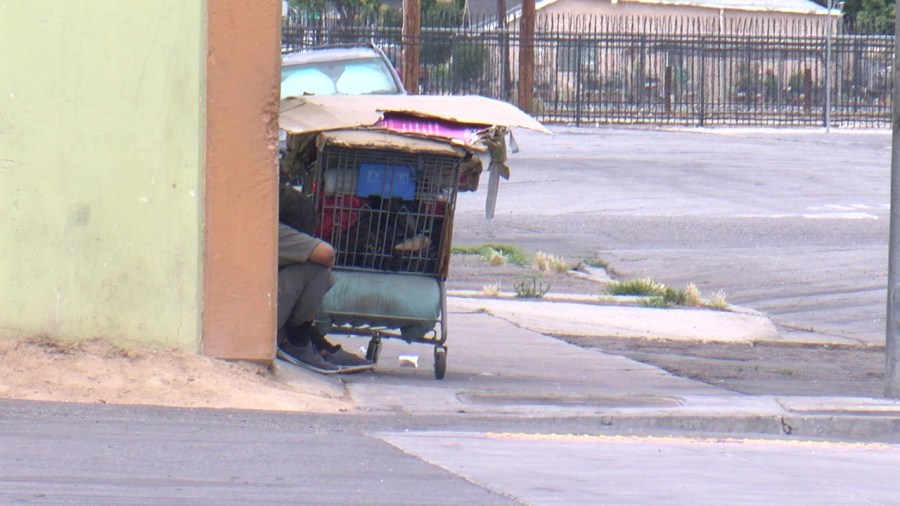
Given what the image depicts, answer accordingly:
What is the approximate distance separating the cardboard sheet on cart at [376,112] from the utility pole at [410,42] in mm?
19558


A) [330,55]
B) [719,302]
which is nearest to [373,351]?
[719,302]

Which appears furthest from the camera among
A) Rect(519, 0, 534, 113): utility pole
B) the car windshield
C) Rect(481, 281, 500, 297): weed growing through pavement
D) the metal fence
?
the metal fence

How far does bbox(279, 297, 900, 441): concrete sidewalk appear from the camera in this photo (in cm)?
745

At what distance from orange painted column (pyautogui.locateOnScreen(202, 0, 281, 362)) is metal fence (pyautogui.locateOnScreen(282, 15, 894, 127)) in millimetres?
22430

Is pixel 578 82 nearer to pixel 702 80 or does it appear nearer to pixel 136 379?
pixel 702 80

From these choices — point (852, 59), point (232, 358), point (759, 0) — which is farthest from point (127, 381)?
point (759, 0)

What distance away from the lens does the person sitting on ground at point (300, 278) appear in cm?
798

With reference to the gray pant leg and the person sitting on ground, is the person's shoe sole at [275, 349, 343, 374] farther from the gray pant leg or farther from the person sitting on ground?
the gray pant leg

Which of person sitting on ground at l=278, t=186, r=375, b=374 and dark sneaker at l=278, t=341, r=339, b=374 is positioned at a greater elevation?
person sitting on ground at l=278, t=186, r=375, b=374

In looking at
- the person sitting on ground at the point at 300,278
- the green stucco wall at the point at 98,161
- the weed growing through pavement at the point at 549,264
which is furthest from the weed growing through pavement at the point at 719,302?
the green stucco wall at the point at 98,161

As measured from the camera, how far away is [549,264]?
606 inches

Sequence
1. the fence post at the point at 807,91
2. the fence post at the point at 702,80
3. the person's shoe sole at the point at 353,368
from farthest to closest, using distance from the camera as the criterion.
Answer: the fence post at the point at 807,91, the fence post at the point at 702,80, the person's shoe sole at the point at 353,368

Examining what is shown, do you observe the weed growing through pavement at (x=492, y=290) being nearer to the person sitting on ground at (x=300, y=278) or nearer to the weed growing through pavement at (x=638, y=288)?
the weed growing through pavement at (x=638, y=288)

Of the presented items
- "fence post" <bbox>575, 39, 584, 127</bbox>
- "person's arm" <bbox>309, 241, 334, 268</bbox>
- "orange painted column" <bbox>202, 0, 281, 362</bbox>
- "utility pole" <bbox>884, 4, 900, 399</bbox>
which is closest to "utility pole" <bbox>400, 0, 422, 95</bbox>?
"fence post" <bbox>575, 39, 584, 127</bbox>
